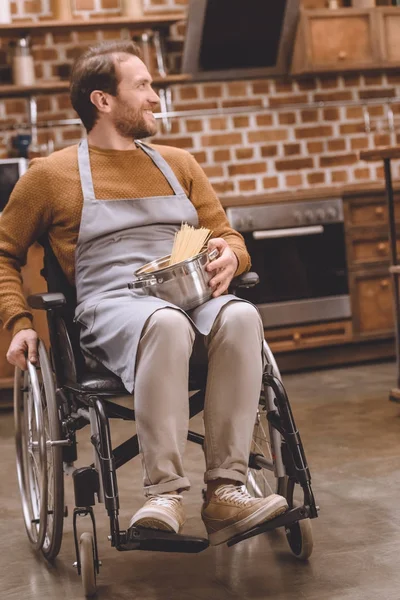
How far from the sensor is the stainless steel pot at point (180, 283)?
206cm

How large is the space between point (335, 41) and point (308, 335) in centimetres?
155

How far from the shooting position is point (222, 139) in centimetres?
511

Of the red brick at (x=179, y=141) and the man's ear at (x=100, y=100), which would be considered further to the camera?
the red brick at (x=179, y=141)

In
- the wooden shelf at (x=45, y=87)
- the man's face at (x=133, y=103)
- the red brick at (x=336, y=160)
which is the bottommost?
the red brick at (x=336, y=160)

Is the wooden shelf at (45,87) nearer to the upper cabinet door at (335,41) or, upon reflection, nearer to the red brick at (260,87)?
the red brick at (260,87)

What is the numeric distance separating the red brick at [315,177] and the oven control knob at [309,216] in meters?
0.62

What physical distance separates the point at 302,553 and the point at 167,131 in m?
3.32

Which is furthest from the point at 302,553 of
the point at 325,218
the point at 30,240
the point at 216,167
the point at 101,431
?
the point at 216,167

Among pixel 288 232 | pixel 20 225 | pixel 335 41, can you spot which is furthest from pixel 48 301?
pixel 335 41

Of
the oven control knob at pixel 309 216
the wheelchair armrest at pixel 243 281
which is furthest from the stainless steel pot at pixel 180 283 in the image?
the oven control knob at pixel 309 216

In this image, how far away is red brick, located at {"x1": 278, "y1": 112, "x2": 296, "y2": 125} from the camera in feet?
17.0

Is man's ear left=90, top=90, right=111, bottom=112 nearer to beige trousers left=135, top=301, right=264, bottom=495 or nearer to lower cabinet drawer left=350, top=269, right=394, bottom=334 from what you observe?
beige trousers left=135, top=301, right=264, bottom=495

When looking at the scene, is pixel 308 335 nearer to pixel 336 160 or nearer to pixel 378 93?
pixel 336 160

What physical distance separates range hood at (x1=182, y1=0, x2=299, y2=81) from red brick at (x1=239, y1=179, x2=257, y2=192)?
0.54 metres
